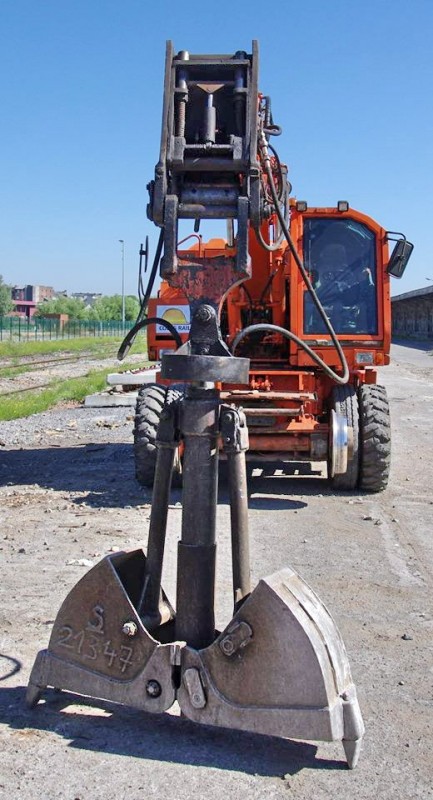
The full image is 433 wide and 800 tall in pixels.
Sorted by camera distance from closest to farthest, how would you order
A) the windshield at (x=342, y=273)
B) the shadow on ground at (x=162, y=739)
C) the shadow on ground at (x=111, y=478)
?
the shadow on ground at (x=162, y=739) < the shadow on ground at (x=111, y=478) < the windshield at (x=342, y=273)

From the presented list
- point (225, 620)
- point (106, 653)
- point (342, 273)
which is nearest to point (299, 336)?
point (342, 273)

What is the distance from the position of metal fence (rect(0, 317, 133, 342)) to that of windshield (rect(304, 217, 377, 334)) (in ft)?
199

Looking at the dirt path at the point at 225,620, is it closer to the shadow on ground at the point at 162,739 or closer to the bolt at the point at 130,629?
the shadow on ground at the point at 162,739

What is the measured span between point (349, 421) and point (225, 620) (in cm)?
458

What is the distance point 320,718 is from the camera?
369 centimetres

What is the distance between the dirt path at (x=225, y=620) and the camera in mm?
3684

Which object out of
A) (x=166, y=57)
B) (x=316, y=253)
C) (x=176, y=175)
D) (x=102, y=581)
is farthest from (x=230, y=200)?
(x=316, y=253)

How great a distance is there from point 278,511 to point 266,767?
5.35 metres

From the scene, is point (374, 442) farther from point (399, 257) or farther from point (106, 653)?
point (106, 653)

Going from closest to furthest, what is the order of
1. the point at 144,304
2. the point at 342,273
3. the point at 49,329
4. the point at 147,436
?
the point at 144,304 < the point at 147,436 < the point at 342,273 < the point at 49,329

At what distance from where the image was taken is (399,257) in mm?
9750

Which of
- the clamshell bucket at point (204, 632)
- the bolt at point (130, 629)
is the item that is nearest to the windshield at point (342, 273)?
the clamshell bucket at point (204, 632)

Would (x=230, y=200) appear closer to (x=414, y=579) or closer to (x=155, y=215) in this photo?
(x=155, y=215)

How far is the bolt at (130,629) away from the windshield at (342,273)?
648cm
